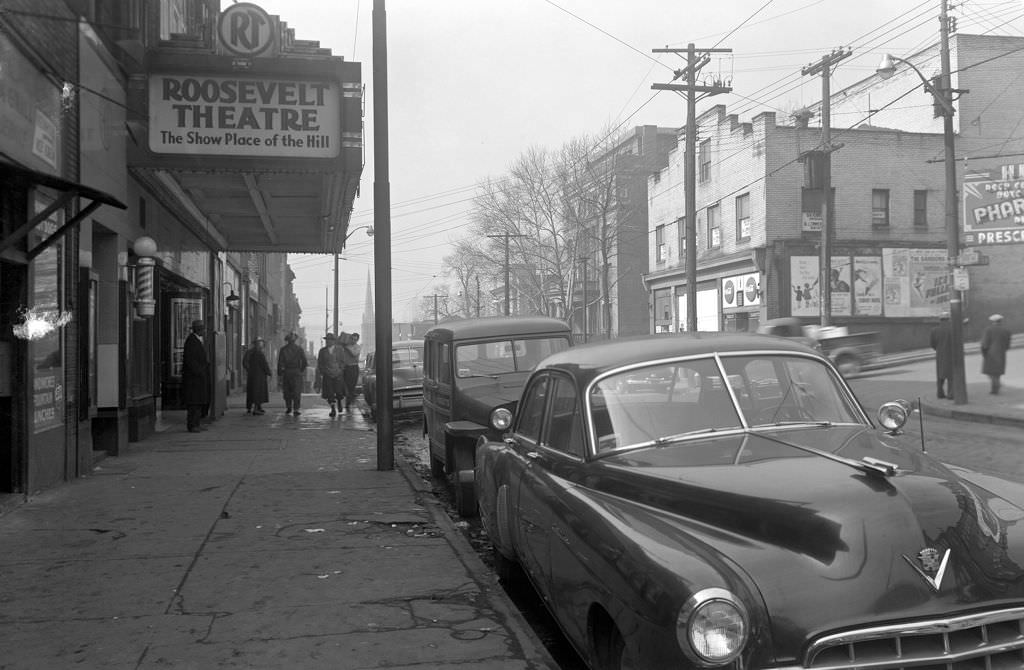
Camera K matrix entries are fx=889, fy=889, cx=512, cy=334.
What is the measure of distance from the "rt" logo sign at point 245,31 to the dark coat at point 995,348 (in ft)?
48.1

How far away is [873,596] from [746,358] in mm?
1637

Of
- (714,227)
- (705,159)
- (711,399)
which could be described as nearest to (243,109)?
(711,399)

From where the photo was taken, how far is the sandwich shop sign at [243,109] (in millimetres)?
11367

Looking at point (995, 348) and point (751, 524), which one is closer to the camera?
point (751, 524)

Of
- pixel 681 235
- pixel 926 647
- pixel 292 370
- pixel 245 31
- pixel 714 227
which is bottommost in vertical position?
pixel 926 647

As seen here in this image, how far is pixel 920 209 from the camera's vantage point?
115 ft

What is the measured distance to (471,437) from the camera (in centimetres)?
834

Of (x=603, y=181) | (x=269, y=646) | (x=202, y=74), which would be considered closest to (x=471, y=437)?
(x=269, y=646)

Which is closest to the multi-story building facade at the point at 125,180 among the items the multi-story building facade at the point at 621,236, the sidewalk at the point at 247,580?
the sidewalk at the point at 247,580

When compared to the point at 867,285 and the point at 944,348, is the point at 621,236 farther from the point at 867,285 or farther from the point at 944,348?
the point at 944,348

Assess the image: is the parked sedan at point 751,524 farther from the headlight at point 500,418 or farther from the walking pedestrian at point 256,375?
the walking pedestrian at point 256,375

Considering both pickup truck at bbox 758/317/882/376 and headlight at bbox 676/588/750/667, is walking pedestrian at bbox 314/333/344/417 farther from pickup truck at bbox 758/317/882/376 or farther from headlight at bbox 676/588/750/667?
headlight at bbox 676/588/750/667

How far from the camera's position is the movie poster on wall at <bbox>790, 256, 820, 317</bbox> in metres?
33.4

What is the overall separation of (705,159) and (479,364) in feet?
101
